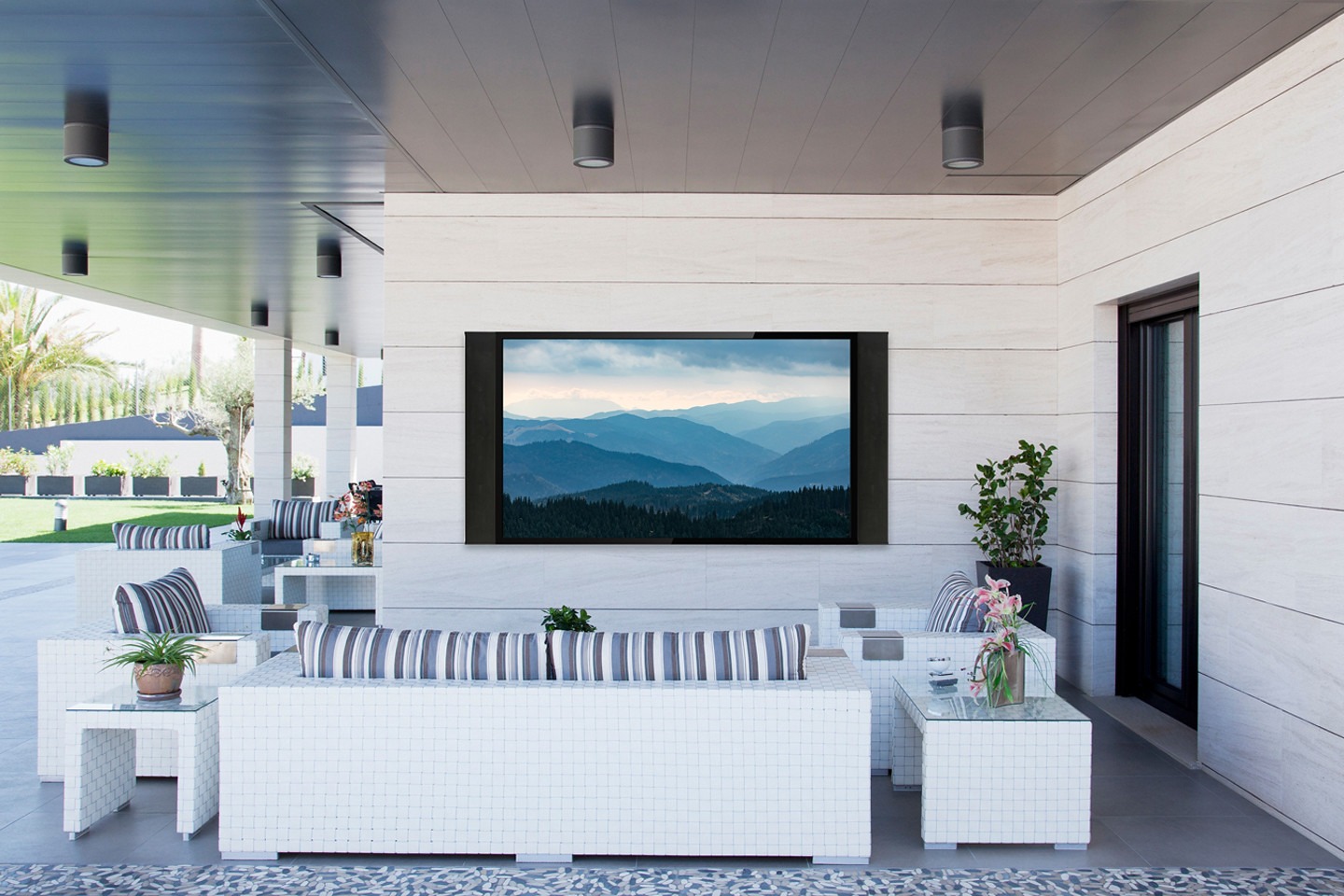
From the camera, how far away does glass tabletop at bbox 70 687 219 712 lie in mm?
4094

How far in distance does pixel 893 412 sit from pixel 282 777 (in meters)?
4.53

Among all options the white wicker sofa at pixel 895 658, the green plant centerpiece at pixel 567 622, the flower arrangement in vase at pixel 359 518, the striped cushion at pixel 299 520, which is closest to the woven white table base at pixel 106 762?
the green plant centerpiece at pixel 567 622

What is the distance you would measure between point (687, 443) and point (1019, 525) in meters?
2.25

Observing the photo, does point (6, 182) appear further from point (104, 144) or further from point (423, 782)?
point (423, 782)

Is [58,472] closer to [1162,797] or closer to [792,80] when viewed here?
[792,80]

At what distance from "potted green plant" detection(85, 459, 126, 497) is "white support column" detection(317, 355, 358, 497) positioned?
37.8ft

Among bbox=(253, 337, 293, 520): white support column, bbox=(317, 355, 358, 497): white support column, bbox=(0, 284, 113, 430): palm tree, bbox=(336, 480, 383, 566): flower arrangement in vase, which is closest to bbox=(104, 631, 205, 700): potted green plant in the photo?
bbox=(336, 480, 383, 566): flower arrangement in vase

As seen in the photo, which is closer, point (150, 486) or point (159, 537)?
point (159, 537)

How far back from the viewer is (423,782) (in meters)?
3.86

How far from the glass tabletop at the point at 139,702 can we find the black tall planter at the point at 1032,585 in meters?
4.58

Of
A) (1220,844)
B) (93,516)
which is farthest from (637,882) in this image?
(93,516)

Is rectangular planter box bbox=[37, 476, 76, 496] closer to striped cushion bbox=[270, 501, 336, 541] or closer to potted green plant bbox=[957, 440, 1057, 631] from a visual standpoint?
striped cushion bbox=[270, 501, 336, 541]

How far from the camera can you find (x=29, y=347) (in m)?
25.8

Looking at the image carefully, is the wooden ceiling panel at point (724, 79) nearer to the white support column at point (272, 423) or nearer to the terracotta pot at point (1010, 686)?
the terracotta pot at point (1010, 686)
